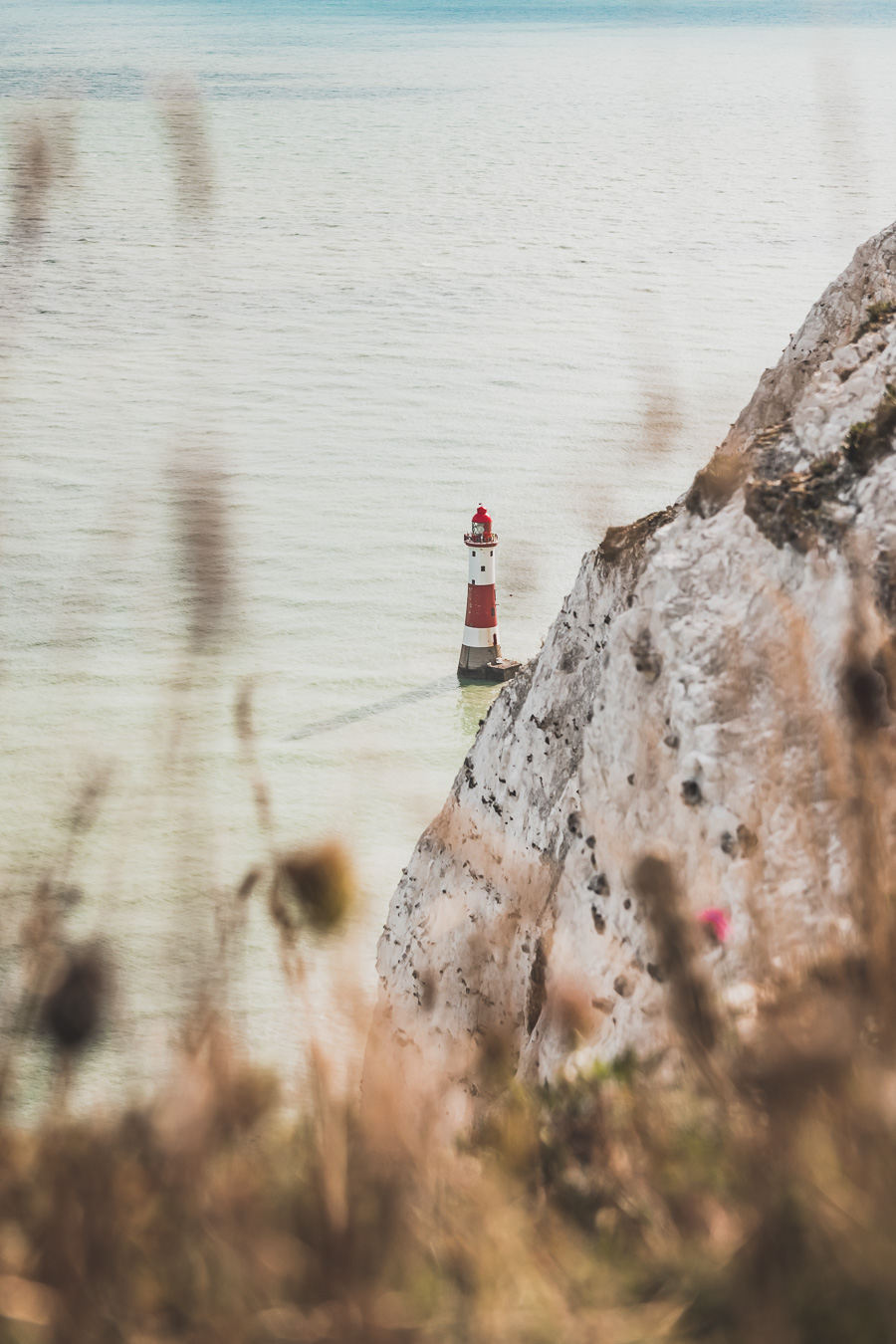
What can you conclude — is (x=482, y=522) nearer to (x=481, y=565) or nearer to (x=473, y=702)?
(x=481, y=565)

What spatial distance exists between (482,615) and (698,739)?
6119mm

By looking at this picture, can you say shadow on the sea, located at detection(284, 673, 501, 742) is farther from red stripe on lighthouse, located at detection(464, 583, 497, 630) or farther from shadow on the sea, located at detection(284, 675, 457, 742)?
red stripe on lighthouse, located at detection(464, 583, 497, 630)

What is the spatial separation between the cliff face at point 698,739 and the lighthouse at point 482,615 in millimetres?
4766

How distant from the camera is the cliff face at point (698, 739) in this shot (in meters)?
1.84

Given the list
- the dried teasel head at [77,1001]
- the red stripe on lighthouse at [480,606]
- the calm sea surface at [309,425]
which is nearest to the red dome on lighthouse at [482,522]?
the red stripe on lighthouse at [480,606]

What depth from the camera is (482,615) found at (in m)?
8.16

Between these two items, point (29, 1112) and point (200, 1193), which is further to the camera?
point (29, 1112)

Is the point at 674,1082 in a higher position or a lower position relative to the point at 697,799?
lower

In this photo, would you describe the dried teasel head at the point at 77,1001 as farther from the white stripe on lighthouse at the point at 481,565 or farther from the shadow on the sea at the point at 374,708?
the white stripe on lighthouse at the point at 481,565

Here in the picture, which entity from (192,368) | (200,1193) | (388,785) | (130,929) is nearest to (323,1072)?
(200,1193)

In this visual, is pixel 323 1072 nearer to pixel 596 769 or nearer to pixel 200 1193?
pixel 200 1193

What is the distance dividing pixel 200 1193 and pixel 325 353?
1500 centimetres

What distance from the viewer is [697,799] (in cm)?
203

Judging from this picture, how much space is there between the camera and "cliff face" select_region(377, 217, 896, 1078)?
1.84 metres
